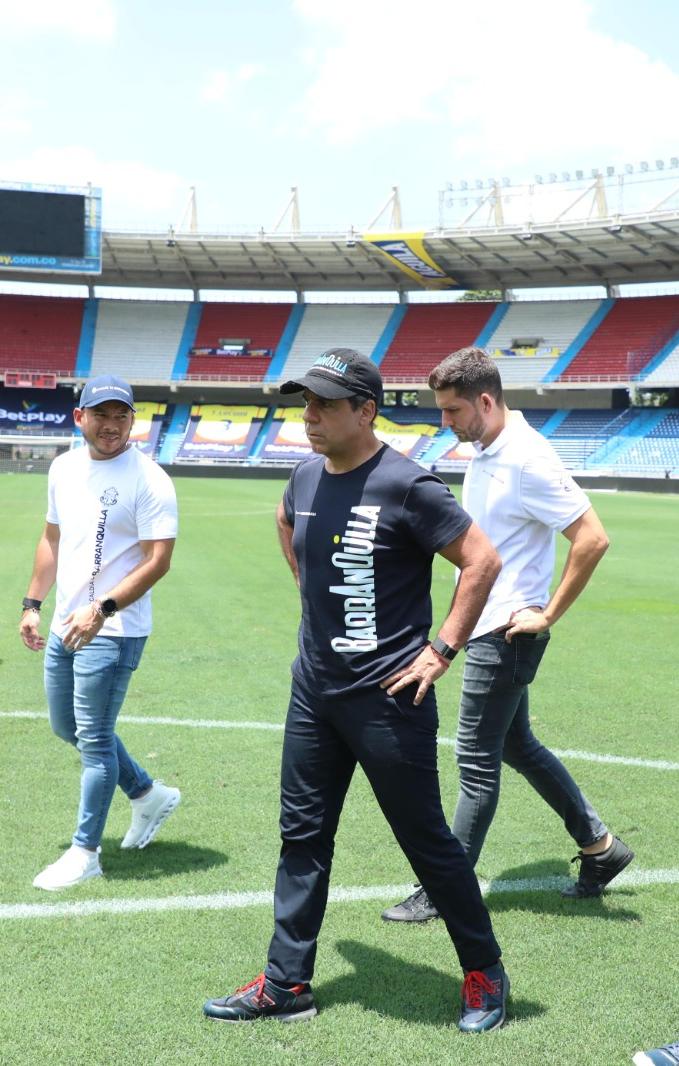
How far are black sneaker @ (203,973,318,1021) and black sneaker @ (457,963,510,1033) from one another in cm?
52

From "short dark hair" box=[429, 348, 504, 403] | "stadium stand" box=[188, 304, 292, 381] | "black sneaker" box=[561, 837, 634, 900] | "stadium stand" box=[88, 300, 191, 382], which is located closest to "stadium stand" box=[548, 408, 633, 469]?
"stadium stand" box=[188, 304, 292, 381]

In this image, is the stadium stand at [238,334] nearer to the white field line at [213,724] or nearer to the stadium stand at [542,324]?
the stadium stand at [542,324]

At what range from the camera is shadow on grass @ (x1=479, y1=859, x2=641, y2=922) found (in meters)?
3.99

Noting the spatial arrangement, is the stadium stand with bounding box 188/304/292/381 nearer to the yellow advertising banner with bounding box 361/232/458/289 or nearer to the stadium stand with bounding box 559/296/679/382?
the yellow advertising banner with bounding box 361/232/458/289

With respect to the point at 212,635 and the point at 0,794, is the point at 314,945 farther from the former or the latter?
the point at 212,635

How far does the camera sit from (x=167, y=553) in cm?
430

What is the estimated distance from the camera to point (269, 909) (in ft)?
12.9

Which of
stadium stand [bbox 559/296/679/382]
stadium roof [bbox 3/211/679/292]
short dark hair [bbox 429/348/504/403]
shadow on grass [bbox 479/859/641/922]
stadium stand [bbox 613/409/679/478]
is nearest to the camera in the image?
short dark hair [bbox 429/348/504/403]

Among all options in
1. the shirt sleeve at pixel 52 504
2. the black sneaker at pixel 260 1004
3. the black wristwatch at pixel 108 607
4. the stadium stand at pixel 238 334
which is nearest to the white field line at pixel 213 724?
the shirt sleeve at pixel 52 504

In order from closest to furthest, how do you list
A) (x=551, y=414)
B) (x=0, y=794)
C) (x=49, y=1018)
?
(x=49, y=1018)
(x=0, y=794)
(x=551, y=414)

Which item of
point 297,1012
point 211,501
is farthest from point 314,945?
point 211,501

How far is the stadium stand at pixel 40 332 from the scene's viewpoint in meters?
55.4

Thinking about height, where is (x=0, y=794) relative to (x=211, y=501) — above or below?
above

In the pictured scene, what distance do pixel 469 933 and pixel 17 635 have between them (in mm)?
7383
